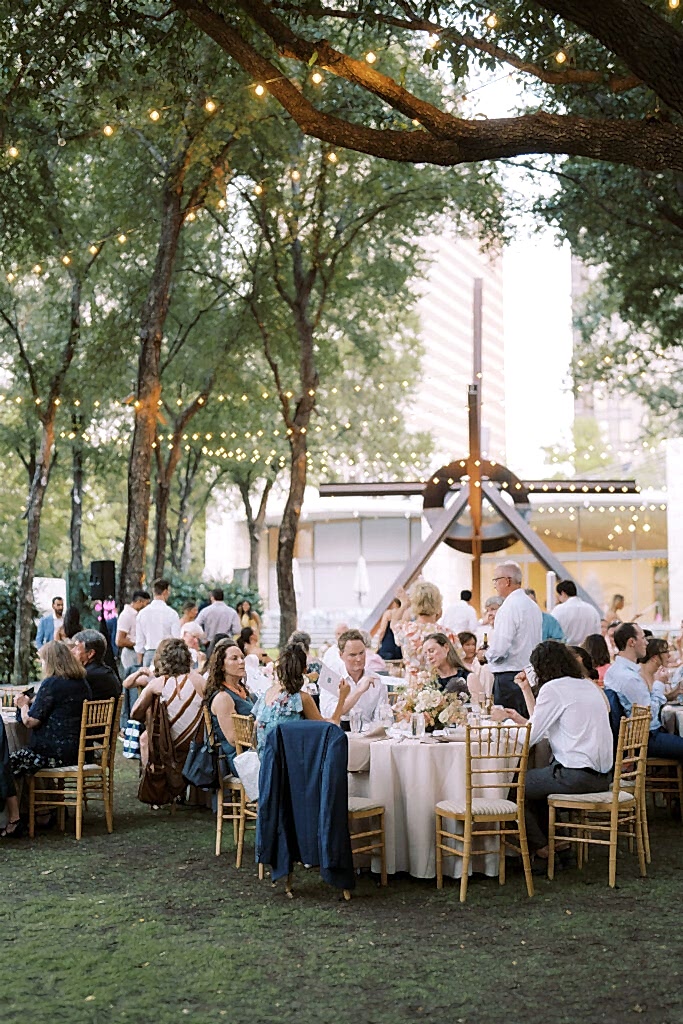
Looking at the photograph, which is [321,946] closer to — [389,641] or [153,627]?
[153,627]

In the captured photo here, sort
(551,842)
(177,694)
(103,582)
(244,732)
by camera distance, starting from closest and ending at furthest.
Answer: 1. (551,842)
2. (244,732)
3. (177,694)
4. (103,582)

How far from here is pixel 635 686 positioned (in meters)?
8.83

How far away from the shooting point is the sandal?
8.78 meters

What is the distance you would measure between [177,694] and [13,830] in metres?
1.49

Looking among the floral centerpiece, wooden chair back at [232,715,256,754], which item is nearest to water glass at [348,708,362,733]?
the floral centerpiece

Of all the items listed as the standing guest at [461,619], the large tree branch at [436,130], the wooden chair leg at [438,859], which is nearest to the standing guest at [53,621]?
the standing guest at [461,619]

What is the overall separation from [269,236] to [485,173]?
3.20 metres

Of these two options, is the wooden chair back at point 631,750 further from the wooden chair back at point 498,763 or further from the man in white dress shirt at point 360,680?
the man in white dress shirt at point 360,680

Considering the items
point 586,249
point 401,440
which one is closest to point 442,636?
point 586,249

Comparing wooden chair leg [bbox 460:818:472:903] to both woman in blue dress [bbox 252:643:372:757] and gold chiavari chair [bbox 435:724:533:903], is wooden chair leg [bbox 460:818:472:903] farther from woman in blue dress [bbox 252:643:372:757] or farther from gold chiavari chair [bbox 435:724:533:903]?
woman in blue dress [bbox 252:643:372:757]

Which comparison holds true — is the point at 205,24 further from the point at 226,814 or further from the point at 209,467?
the point at 209,467

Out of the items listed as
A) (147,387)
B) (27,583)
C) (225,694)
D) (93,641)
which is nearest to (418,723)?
(225,694)

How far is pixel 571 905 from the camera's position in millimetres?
6758

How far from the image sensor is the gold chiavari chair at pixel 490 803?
6984 millimetres
